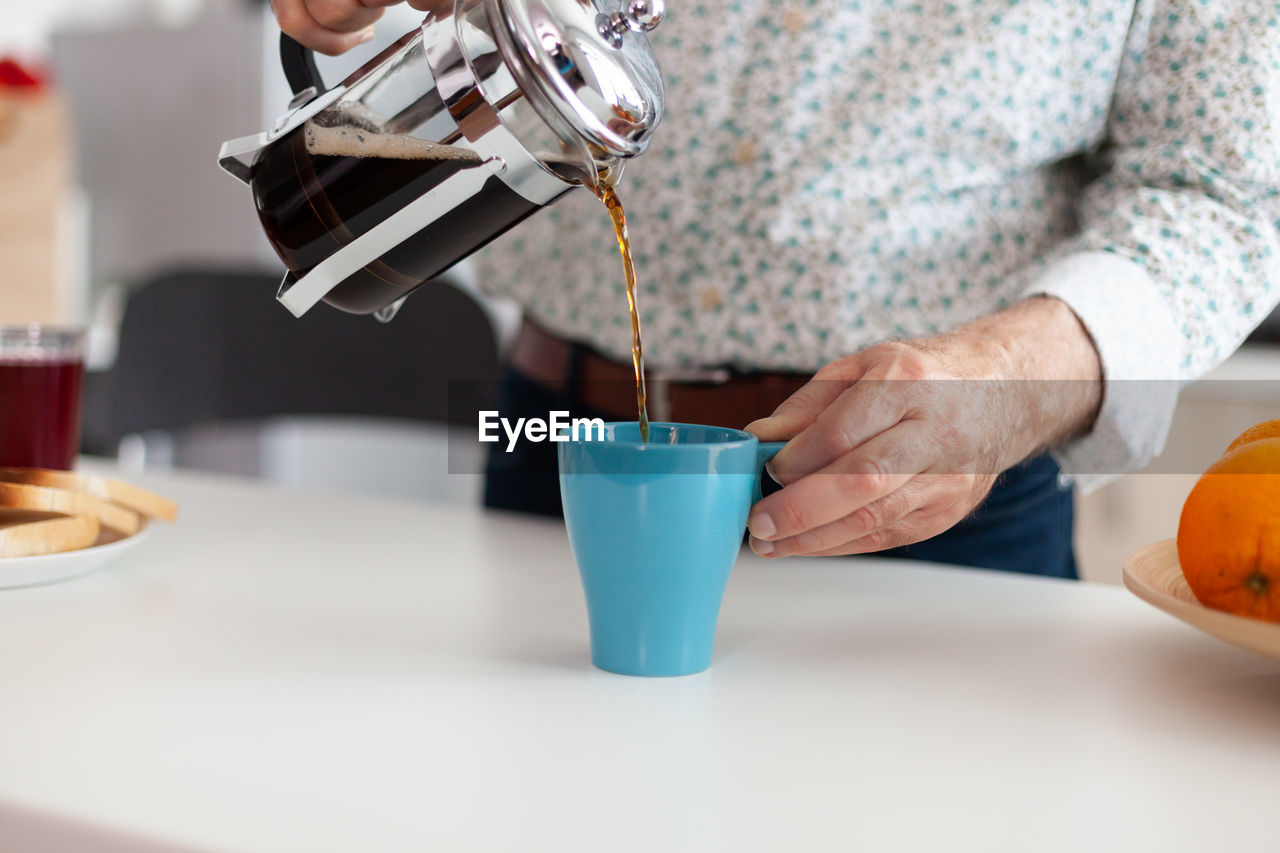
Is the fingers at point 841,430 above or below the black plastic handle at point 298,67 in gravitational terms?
below

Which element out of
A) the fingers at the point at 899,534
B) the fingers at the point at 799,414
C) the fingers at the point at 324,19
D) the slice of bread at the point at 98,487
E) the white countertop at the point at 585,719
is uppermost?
the fingers at the point at 324,19

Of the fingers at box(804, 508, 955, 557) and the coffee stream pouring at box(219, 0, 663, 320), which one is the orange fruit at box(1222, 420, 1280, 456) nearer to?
the fingers at box(804, 508, 955, 557)

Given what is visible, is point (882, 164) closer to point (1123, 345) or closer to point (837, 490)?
point (1123, 345)

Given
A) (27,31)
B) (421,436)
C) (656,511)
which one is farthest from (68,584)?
(27,31)

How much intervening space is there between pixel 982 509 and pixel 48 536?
59 cm

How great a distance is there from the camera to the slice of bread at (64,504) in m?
0.62

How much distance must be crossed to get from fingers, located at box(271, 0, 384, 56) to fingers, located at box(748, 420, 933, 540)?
0.33 metres

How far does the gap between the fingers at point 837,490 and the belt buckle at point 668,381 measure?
0.33 meters

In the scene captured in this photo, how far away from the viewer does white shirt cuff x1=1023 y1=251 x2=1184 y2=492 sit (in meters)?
0.65

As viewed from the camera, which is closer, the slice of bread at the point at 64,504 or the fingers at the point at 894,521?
the fingers at the point at 894,521

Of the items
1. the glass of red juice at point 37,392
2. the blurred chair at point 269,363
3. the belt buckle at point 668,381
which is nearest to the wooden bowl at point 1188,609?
the belt buckle at point 668,381

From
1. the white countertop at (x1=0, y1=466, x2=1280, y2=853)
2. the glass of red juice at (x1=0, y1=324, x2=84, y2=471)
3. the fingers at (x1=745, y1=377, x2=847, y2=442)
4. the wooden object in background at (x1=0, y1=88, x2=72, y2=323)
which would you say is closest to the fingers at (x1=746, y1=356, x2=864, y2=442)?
the fingers at (x1=745, y1=377, x2=847, y2=442)

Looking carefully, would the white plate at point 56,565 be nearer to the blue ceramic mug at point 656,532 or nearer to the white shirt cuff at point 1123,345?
the blue ceramic mug at point 656,532

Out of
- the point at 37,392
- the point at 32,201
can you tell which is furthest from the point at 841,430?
the point at 32,201
